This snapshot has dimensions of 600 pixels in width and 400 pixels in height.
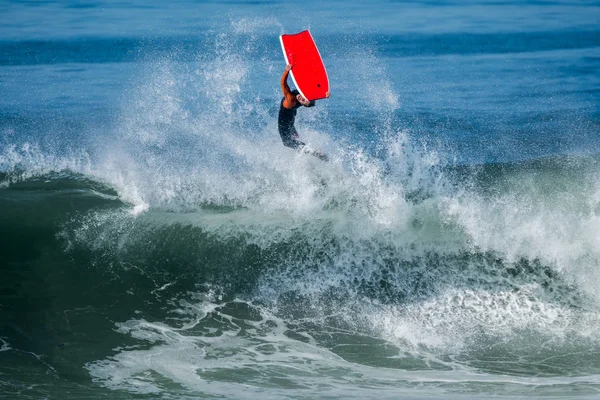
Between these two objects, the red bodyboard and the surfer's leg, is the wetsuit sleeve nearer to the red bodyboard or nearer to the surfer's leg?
the red bodyboard

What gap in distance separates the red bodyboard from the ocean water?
1087 millimetres

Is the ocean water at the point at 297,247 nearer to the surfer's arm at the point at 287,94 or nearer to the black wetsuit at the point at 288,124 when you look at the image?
the black wetsuit at the point at 288,124

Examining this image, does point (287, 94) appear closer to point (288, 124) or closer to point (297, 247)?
point (288, 124)

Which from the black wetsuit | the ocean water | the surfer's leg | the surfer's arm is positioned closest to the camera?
the ocean water

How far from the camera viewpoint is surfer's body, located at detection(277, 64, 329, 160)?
31.0 ft

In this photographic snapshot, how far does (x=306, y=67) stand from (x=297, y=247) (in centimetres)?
282

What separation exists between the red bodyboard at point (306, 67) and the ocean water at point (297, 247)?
1087 mm

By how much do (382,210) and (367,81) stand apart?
31.0ft

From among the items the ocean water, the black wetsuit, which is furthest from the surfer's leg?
the ocean water

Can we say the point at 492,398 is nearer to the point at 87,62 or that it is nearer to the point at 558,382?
the point at 558,382

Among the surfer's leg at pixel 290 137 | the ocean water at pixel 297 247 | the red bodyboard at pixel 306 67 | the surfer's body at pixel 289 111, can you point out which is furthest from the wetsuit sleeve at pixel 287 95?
the ocean water at pixel 297 247

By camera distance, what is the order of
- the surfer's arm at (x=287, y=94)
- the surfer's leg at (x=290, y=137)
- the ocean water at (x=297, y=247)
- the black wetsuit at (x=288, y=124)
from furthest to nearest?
the surfer's leg at (x=290, y=137), the black wetsuit at (x=288, y=124), the surfer's arm at (x=287, y=94), the ocean water at (x=297, y=247)

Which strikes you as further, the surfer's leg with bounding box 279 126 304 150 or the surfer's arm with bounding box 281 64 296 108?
the surfer's leg with bounding box 279 126 304 150

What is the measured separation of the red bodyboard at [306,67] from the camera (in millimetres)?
9841
